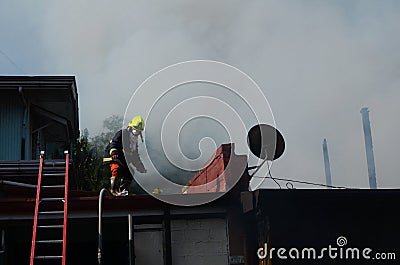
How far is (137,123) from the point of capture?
10578mm

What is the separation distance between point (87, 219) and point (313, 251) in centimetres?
324

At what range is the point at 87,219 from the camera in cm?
845

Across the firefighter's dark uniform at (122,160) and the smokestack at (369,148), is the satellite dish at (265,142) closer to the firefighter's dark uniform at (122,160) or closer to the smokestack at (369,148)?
the firefighter's dark uniform at (122,160)

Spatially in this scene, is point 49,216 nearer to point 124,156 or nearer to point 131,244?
point 131,244

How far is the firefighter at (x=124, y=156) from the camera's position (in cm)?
995

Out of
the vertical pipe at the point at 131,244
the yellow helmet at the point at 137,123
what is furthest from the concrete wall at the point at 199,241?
the yellow helmet at the point at 137,123

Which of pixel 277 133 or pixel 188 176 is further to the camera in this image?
pixel 188 176

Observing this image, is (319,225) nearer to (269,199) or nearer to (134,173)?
(269,199)

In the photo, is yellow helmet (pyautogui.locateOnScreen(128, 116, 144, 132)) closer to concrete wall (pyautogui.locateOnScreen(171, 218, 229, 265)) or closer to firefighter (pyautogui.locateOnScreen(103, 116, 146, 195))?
firefighter (pyautogui.locateOnScreen(103, 116, 146, 195))

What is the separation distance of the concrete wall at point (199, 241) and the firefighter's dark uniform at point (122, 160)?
162 cm

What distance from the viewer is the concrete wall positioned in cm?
867

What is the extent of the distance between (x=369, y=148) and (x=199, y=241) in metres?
27.3

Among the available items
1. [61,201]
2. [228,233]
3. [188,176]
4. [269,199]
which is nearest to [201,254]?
[228,233]

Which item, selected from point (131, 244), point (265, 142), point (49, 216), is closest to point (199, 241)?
point (131, 244)
